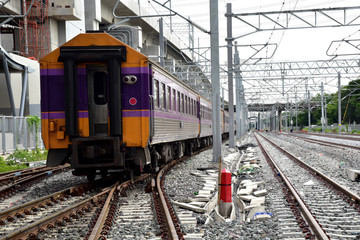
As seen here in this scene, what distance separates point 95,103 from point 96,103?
0.07 feet

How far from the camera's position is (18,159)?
19.1 meters

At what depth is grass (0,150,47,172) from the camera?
666 inches

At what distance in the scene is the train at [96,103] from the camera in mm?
9898

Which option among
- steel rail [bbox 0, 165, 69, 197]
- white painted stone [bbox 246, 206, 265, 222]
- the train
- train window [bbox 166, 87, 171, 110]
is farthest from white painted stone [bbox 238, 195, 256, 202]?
steel rail [bbox 0, 165, 69, 197]

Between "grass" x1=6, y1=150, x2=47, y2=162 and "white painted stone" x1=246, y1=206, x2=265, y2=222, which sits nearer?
"white painted stone" x1=246, y1=206, x2=265, y2=222

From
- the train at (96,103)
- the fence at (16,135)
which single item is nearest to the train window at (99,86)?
the train at (96,103)

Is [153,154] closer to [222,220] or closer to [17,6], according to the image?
[222,220]

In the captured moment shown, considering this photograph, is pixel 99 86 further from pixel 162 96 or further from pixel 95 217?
pixel 95 217

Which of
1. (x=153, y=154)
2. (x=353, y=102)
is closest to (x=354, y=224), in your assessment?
(x=153, y=154)

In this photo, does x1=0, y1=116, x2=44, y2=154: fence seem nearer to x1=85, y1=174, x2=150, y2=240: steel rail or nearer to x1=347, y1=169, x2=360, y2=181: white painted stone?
x1=85, y1=174, x2=150, y2=240: steel rail

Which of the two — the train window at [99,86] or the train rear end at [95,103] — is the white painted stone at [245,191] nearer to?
the train rear end at [95,103]

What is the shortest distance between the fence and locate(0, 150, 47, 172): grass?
35 centimetres

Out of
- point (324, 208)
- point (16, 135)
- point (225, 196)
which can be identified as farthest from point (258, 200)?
point (16, 135)

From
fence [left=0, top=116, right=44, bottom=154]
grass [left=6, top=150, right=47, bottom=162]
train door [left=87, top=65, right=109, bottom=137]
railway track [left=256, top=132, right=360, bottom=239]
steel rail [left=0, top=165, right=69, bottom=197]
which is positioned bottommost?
railway track [left=256, top=132, right=360, bottom=239]
